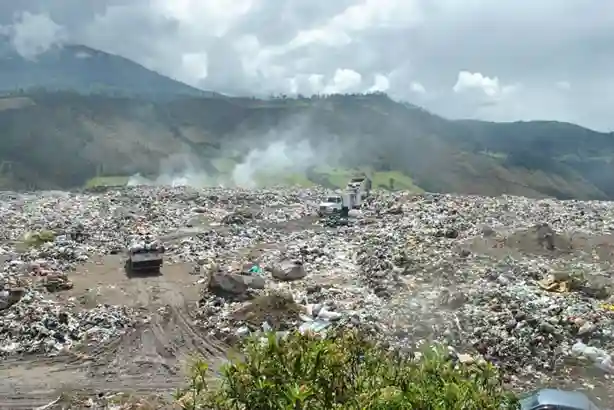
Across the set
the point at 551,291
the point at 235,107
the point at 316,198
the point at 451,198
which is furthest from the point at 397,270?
the point at 235,107

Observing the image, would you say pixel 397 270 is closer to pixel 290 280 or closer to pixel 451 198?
pixel 290 280

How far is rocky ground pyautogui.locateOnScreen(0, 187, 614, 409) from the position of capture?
542 inches

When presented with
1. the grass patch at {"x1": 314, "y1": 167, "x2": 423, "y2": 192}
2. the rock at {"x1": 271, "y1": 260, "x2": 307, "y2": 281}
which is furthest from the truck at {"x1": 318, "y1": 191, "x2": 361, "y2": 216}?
the grass patch at {"x1": 314, "y1": 167, "x2": 423, "y2": 192}

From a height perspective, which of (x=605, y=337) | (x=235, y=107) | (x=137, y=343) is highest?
(x=235, y=107)

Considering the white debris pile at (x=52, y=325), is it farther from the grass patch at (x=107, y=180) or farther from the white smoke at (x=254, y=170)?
the grass patch at (x=107, y=180)

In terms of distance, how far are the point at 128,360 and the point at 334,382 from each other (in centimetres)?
977

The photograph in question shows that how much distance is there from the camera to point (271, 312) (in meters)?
16.2

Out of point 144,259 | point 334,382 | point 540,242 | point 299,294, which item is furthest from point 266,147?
point 334,382

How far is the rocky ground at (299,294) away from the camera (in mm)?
13773

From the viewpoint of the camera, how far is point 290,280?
20328 mm

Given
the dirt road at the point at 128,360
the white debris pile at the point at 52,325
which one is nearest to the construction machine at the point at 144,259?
the dirt road at the point at 128,360

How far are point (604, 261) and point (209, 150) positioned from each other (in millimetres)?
108260

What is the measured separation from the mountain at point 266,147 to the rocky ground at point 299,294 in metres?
70.4

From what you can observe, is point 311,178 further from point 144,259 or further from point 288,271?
point 288,271
